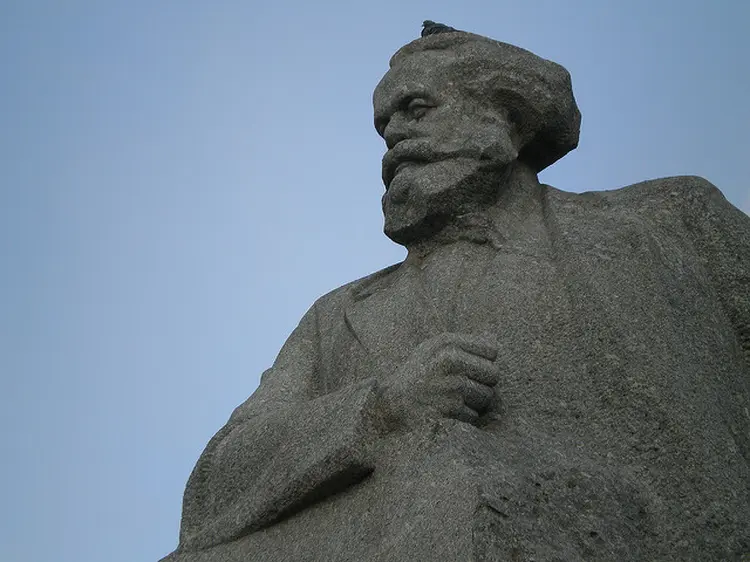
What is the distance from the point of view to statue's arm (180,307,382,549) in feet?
14.1

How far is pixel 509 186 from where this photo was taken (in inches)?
225

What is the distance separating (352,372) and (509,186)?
131 centimetres

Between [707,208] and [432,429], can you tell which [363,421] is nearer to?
[432,429]

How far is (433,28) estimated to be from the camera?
6340 millimetres

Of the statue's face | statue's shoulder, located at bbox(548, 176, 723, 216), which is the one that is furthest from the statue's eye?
statue's shoulder, located at bbox(548, 176, 723, 216)

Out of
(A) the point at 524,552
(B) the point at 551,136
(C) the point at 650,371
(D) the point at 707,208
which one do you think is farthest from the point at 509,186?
(A) the point at 524,552

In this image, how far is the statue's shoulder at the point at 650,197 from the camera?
5.52 meters

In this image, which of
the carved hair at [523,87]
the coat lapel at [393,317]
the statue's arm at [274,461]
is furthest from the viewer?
the carved hair at [523,87]

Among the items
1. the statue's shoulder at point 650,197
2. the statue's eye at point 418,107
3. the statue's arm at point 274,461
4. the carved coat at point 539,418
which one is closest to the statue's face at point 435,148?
the statue's eye at point 418,107

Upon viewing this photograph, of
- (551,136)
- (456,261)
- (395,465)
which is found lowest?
(395,465)

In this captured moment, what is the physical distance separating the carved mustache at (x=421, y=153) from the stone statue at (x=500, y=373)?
10mm

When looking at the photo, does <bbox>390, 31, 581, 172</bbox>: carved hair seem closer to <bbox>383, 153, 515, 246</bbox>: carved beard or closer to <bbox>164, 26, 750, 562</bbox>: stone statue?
<bbox>164, 26, 750, 562</bbox>: stone statue

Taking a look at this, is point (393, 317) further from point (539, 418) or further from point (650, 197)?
point (650, 197)

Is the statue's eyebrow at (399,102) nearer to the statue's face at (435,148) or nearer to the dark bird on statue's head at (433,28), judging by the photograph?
the statue's face at (435,148)
